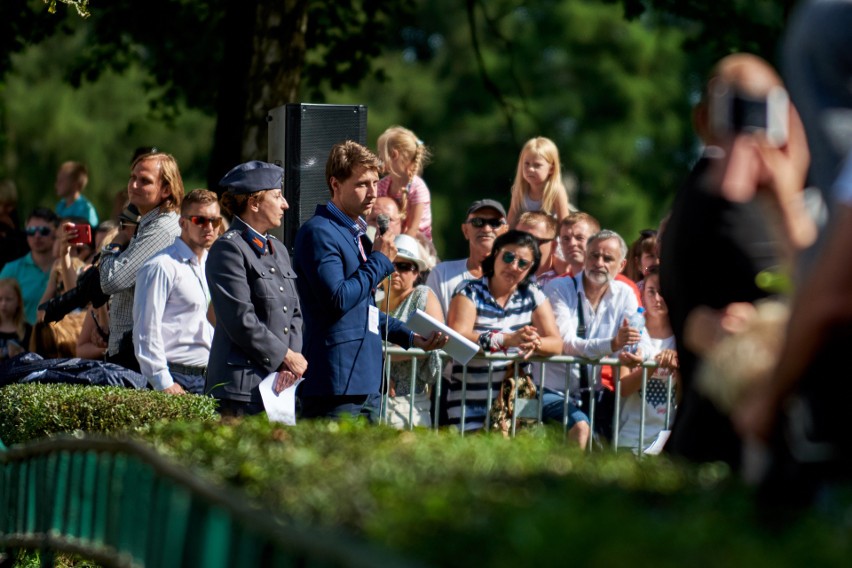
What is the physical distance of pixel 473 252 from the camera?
10305 millimetres

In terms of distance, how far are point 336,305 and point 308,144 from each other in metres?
2.29

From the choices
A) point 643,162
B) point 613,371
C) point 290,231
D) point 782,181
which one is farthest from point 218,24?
point 643,162

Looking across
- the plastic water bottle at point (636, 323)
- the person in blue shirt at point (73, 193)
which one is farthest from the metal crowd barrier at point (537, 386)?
the person in blue shirt at point (73, 193)

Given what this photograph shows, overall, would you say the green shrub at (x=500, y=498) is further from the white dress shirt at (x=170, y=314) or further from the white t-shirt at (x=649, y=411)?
the white t-shirt at (x=649, y=411)

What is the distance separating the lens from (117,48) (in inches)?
725

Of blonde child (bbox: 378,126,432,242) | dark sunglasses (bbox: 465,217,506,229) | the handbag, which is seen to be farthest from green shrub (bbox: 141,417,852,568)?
blonde child (bbox: 378,126,432,242)

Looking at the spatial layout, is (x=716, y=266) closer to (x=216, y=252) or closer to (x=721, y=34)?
(x=216, y=252)

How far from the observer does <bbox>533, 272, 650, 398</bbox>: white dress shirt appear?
9.65 metres

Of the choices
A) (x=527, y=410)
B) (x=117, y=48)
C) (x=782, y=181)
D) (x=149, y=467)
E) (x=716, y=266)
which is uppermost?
(x=117, y=48)

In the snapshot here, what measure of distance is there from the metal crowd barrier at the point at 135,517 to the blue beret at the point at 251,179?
224 cm

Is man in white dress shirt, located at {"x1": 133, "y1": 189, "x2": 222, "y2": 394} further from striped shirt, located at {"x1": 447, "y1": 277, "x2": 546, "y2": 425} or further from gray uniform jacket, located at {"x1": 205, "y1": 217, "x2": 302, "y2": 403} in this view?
striped shirt, located at {"x1": 447, "y1": 277, "x2": 546, "y2": 425}

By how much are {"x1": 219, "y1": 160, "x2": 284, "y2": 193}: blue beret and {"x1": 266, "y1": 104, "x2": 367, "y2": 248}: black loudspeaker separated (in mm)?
1774

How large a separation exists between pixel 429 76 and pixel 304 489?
41993 millimetres

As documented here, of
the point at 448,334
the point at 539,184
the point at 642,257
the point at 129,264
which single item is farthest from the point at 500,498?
the point at 539,184
